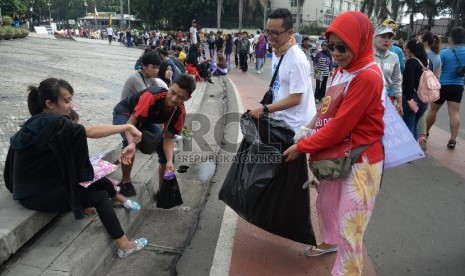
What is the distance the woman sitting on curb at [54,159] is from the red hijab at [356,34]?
5.61ft

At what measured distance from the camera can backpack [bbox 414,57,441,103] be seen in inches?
196

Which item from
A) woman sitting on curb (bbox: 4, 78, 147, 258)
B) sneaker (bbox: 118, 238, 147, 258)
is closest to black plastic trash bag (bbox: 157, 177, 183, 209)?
sneaker (bbox: 118, 238, 147, 258)

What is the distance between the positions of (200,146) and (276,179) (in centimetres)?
349

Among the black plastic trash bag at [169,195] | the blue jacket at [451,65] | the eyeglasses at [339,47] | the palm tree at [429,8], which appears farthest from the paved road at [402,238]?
the palm tree at [429,8]

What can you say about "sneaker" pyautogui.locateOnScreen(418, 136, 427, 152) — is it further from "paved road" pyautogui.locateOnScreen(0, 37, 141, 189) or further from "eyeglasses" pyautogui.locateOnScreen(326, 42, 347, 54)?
"paved road" pyautogui.locateOnScreen(0, 37, 141, 189)

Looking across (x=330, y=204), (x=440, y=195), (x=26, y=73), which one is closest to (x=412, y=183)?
(x=440, y=195)

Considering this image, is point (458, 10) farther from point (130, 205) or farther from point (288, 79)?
point (130, 205)

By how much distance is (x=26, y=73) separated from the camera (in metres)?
10.7

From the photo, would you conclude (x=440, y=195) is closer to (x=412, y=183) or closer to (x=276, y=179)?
(x=412, y=183)

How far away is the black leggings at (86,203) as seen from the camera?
8.90 ft

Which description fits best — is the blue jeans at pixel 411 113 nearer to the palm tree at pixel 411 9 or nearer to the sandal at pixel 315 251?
the sandal at pixel 315 251

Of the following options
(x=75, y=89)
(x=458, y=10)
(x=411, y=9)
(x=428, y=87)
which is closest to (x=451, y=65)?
(x=428, y=87)

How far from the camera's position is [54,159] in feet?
8.76

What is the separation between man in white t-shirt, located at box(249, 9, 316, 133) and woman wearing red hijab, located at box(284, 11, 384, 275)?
0.57 metres
